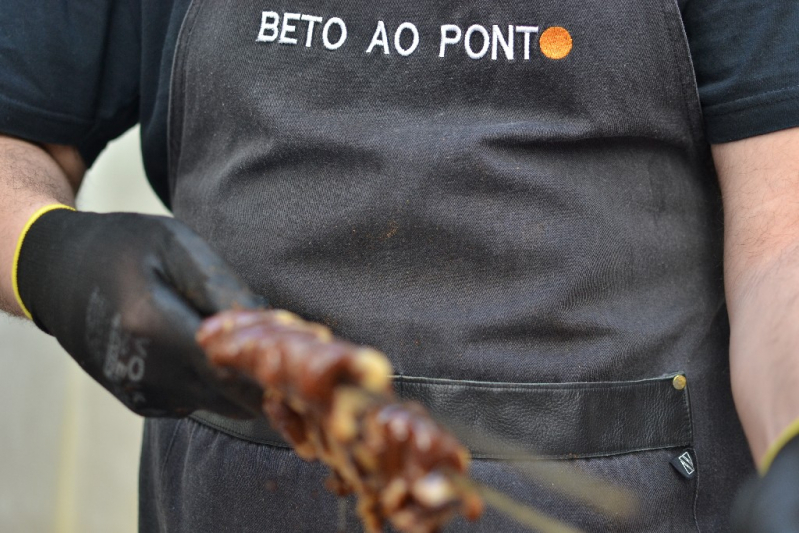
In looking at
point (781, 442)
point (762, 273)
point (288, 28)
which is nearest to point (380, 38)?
point (288, 28)

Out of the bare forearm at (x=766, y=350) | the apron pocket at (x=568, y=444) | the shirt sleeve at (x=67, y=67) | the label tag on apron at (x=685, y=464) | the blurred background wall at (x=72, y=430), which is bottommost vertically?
the blurred background wall at (x=72, y=430)

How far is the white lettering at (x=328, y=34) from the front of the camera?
3.68 ft

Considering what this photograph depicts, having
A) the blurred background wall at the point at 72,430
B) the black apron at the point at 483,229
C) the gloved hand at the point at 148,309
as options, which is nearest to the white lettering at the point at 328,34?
the black apron at the point at 483,229

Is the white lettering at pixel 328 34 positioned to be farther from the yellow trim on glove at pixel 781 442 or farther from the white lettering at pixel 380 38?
the yellow trim on glove at pixel 781 442

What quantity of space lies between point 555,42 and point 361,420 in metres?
0.63

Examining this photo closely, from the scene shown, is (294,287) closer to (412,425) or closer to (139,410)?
(139,410)

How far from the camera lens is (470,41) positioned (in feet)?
3.61

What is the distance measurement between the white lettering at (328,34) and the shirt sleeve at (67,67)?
0.38 m

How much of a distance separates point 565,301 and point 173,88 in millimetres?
649

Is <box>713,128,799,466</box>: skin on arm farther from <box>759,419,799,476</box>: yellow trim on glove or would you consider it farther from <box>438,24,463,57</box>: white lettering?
<box>438,24,463,57</box>: white lettering

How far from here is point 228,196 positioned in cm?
117

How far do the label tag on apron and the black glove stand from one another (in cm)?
32

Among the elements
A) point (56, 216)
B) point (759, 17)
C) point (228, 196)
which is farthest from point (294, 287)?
point (759, 17)

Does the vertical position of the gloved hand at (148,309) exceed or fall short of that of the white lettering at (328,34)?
it falls short
